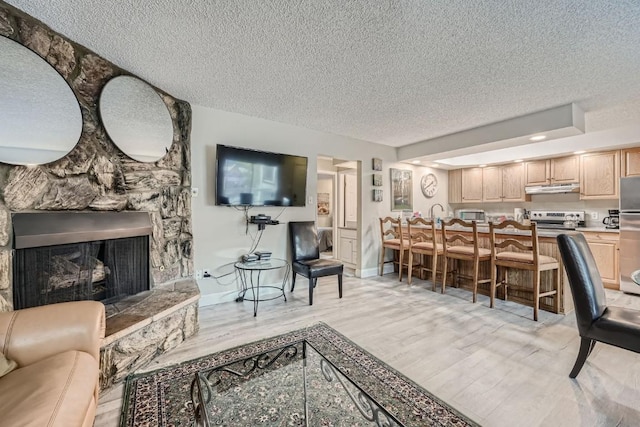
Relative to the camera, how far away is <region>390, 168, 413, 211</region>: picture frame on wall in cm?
498

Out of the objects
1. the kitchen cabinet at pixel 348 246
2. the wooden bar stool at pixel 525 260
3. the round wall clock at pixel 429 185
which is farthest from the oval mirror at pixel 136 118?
the round wall clock at pixel 429 185

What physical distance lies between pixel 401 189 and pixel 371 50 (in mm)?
3433

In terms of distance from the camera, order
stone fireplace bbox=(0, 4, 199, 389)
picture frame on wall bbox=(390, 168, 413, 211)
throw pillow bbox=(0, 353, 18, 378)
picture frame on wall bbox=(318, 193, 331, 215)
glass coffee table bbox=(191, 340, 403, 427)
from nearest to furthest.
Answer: throw pillow bbox=(0, 353, 18, 378), glass coffee table bbox=(191, 340, 403, 427), stone fireplace bbox=(0, 4, 199, 389), picture frame on wall bbox=(390, 168, 413, 211), picture frame on wall bbox=(318, 193, 331, 215)

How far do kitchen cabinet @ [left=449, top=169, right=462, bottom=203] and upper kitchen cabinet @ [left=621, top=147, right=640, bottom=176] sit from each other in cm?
246

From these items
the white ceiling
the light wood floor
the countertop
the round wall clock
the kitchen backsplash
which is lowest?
the light wood floor

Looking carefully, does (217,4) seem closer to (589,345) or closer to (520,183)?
(589,345)

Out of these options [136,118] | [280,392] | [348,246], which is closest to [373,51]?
[136,118]

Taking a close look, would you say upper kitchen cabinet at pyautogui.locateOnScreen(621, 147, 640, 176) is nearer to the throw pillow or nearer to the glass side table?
the glass side table

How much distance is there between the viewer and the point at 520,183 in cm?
514

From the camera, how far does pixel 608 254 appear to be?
391cm

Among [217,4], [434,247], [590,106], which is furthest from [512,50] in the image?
[434,247]

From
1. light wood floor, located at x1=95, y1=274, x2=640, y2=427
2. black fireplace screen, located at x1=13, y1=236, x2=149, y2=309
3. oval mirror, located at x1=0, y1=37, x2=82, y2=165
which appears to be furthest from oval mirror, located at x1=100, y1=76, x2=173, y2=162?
light wood floor, located at x1=95, y1=274, x2=640, y2=427

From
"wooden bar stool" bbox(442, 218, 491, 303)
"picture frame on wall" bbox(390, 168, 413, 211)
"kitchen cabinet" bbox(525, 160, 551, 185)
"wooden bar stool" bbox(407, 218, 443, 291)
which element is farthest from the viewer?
"picture frame on wall" bbox(390, 168, 413, 211)

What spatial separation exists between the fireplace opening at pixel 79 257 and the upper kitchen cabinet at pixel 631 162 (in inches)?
249
